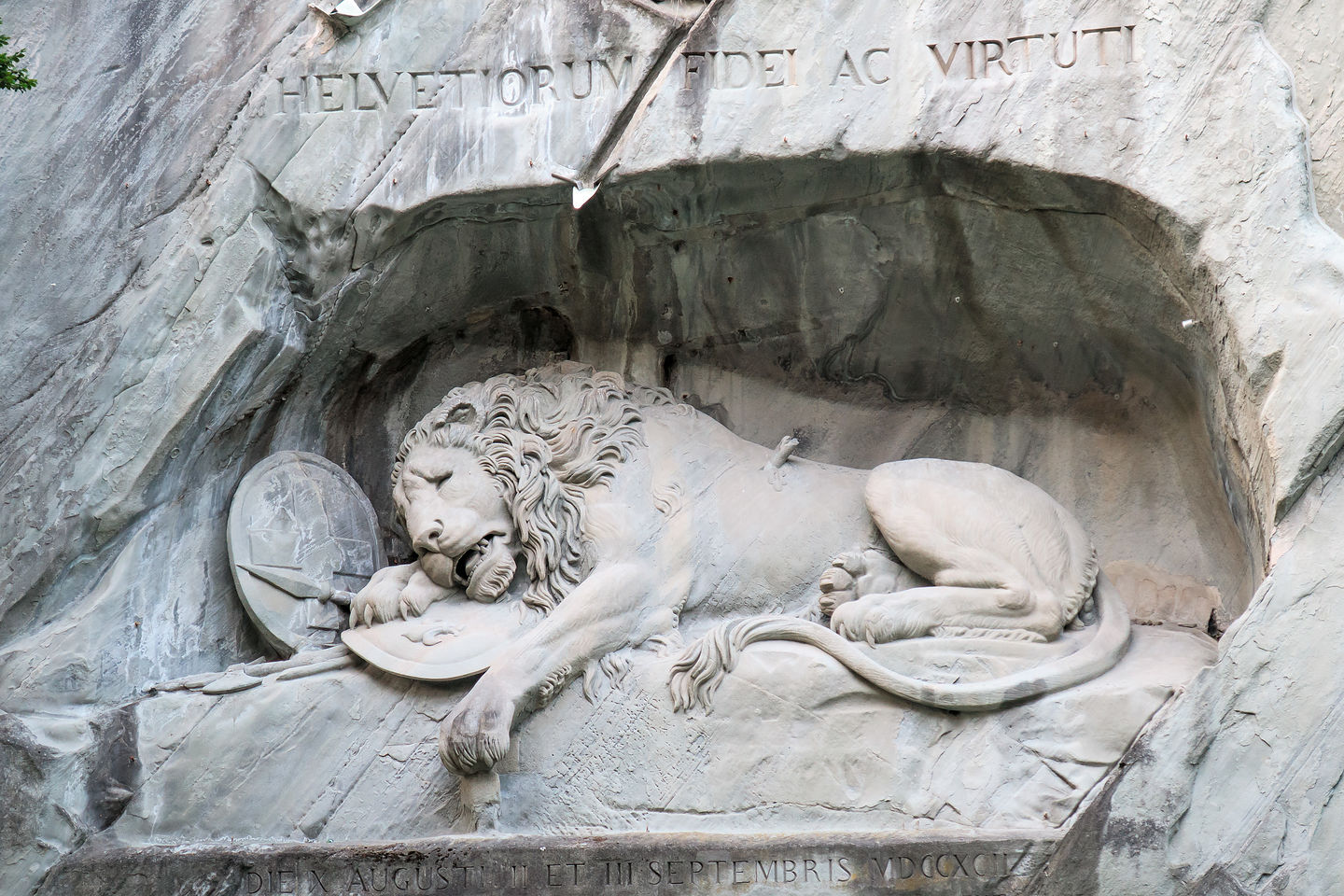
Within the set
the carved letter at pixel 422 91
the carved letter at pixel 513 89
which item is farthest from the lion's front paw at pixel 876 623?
the carved letter at pixel 422 91

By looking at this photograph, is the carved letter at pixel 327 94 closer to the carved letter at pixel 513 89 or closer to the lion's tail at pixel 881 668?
the carved letter at pixel 513 89

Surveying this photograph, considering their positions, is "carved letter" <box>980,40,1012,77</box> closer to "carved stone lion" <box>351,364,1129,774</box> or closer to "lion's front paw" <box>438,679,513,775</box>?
"carved stone lion" <box>351,364,1129,774</box>

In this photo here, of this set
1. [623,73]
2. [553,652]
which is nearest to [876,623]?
[553,652]

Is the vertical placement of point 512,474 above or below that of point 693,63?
below

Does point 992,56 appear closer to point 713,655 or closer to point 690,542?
point 690,542

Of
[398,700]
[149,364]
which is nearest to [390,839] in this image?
[398,700]

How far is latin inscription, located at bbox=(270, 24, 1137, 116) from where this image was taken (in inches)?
210

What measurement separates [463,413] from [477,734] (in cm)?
127

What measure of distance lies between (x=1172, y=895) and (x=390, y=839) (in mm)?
2269

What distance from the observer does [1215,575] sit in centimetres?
571

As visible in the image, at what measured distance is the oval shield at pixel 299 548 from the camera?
18.7 feet

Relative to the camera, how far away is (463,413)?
5812mm

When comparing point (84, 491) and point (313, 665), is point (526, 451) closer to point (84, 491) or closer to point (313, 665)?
point (313, 665)

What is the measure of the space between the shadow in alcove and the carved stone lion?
13.8 inches
